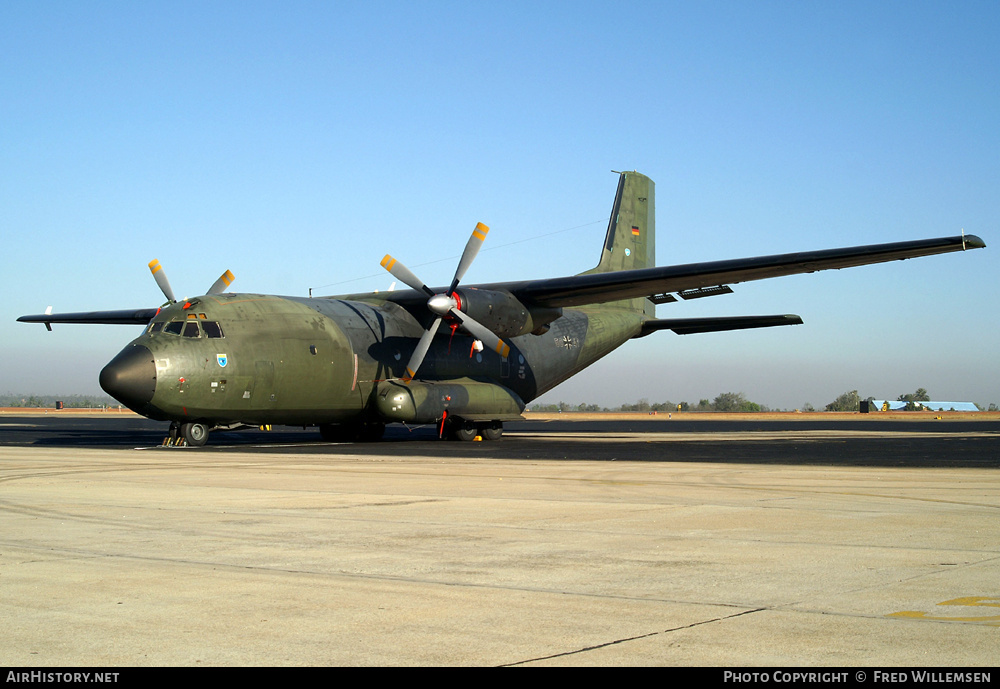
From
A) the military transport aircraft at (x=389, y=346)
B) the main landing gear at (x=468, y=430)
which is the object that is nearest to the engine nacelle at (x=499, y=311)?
the military transport aircraft at (x=389, y=346)

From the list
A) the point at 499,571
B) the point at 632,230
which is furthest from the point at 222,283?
the point at 499,571

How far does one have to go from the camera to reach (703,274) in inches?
979

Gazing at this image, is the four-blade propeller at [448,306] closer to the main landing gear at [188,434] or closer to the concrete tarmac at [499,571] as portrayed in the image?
the main landing gear at [188,434]

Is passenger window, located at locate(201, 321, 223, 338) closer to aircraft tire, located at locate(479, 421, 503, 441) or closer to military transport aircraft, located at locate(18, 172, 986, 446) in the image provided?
military transport aircraft, located at locate(18, 172, 986, 446)

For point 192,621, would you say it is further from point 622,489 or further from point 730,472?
point 730,472

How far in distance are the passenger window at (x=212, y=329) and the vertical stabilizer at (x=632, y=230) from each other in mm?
15317

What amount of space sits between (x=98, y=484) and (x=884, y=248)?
1788 centimetres

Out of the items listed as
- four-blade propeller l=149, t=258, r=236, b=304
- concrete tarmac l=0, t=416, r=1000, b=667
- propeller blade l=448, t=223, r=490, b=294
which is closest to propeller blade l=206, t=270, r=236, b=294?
four-blade propeller l=149, t=258, r=236, b=304

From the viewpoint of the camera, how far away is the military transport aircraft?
22766mm

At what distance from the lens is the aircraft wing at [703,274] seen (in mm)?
22281

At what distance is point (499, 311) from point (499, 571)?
1985 centimetres

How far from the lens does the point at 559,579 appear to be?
6.45m

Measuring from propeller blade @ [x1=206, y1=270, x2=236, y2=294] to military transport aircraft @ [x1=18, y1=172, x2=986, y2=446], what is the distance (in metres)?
0.04

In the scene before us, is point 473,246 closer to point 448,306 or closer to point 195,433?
point 448,306
